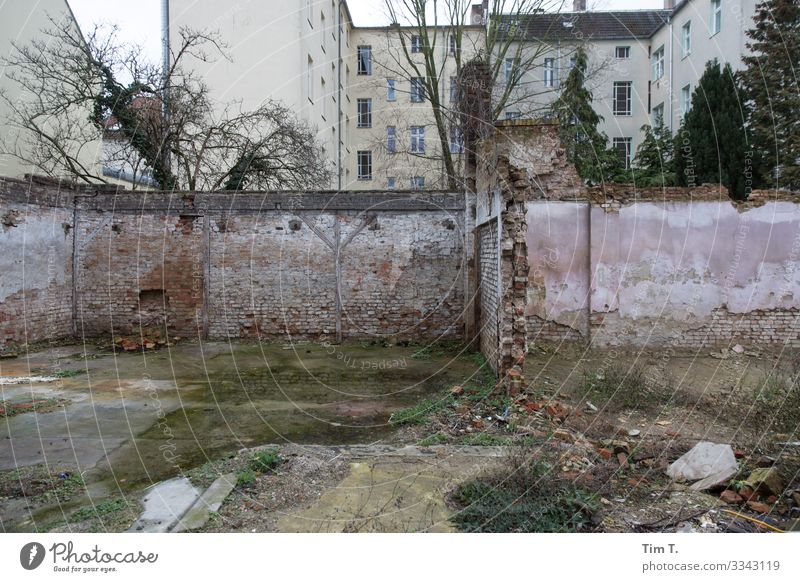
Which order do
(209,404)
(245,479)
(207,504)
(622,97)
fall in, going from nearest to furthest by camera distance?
1. (207,504)
2. (245,479)
3. (209,404)
4. (622,97)

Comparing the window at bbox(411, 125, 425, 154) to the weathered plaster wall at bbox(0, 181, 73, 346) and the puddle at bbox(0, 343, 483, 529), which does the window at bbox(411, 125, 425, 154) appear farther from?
the weathered plaster wall at bbox(0, 181, 73, 346)

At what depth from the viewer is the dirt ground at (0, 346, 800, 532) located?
4.07 m

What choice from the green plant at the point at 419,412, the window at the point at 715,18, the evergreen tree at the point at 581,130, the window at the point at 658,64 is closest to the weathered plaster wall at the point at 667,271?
the green plant at the point at 419,412

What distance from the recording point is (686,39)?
20.1 metres

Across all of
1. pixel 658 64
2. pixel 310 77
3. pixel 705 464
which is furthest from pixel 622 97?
pixel 705 464

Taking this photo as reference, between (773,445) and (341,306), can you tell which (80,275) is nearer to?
(341,306)

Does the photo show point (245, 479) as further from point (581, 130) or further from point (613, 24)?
point (613, 24)

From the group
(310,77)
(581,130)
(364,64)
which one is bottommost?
(581,130)

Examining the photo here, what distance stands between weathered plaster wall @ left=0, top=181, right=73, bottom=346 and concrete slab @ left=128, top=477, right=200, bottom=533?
27.1 feet

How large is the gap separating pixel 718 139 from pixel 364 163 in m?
16.1

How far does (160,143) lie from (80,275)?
3.93m

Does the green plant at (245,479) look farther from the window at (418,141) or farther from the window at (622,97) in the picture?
the window at (622,97)

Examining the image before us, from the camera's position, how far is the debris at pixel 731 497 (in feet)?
13.9

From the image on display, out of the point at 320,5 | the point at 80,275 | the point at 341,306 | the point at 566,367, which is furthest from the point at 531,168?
the point at 320,5
